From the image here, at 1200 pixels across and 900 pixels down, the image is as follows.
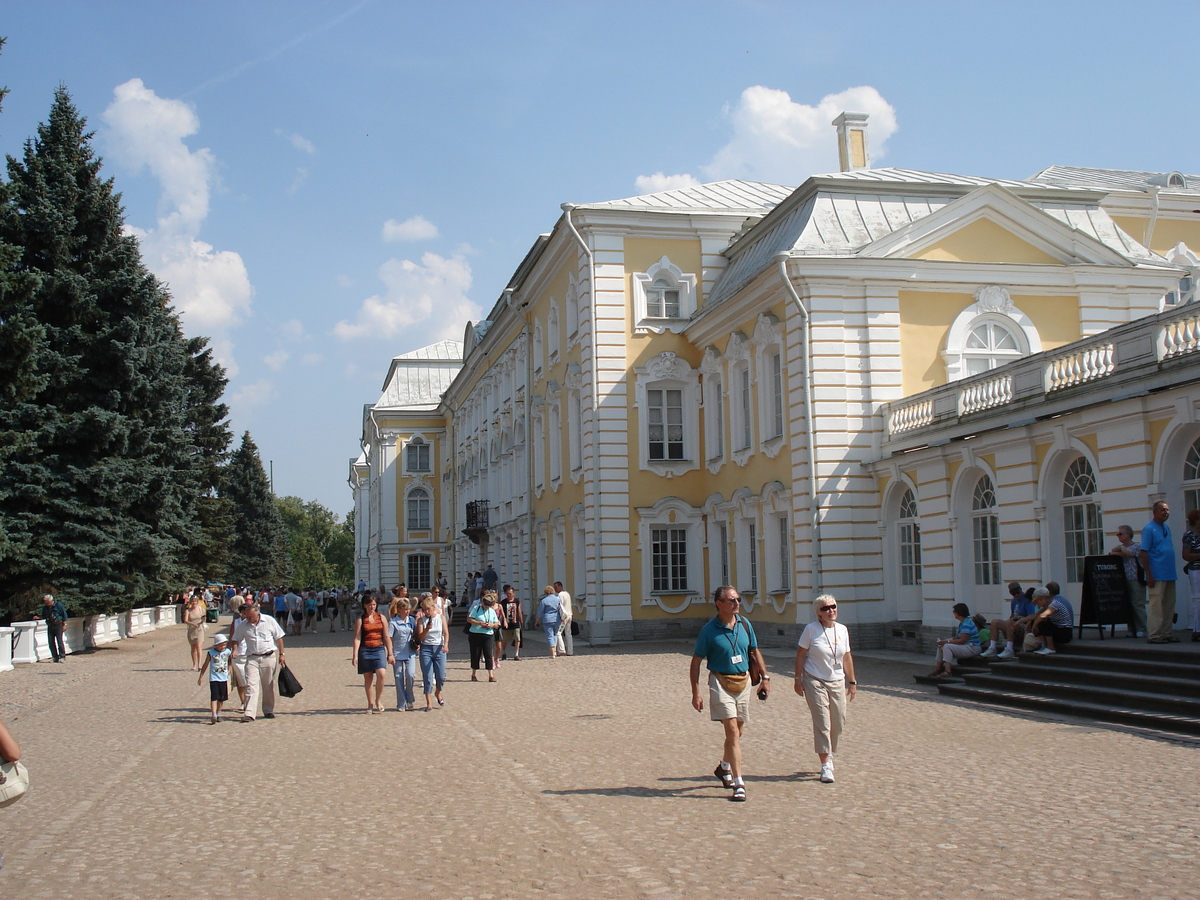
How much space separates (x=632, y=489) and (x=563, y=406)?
480 cm

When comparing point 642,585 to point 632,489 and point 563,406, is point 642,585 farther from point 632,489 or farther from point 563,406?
point 563,406

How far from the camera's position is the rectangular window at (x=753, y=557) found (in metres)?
26.9

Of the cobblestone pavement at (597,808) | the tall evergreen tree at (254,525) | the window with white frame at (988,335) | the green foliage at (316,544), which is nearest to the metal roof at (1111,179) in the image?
the window with white frame at (988,335)

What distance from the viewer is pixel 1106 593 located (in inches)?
595

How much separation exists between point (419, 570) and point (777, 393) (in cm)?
4404

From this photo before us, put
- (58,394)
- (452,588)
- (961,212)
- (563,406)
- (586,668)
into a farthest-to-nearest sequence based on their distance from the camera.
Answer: (452,588) → (563,406) → (58,394) → (961,212) → (586,668)

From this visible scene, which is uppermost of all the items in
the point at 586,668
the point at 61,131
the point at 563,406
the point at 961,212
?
the point at 61,131

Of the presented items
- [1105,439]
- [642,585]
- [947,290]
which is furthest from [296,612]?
[1105,439]

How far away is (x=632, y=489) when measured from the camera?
3012 centimetres

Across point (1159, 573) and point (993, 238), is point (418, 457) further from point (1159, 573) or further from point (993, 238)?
point (1159, 573)

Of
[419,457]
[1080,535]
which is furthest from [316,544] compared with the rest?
[1080,535]

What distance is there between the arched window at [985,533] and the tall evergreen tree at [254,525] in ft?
207

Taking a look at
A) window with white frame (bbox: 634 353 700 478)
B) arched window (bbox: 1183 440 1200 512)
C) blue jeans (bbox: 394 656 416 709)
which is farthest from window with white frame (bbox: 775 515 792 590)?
blue jeans (bbox: 394 656 416 709)

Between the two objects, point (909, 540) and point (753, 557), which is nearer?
point (909, 540)
